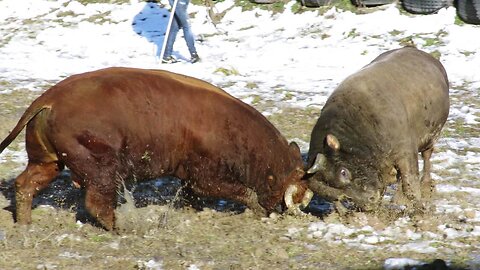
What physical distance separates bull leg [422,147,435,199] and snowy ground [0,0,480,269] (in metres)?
0.13

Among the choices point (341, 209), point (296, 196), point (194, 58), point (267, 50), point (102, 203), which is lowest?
point (267, 50)

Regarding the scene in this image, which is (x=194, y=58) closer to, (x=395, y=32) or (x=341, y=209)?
(x=395, y=32)

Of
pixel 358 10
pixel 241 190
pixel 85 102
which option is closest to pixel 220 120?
pixel 241 190

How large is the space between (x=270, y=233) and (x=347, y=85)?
141 centimetres

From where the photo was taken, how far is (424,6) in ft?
40.6

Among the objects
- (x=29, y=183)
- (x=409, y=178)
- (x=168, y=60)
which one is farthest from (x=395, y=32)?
(x=29, y=183)

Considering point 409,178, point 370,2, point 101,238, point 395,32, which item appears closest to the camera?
point 101,238

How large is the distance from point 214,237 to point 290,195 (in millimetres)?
700

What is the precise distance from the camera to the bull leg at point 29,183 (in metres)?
5.67

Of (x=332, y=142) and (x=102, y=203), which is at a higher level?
(x=332, y=142)

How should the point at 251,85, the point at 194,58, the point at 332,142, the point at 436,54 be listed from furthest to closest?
the point at 194,58, the point at 436,54, the point at 251,85, the point at 332,142

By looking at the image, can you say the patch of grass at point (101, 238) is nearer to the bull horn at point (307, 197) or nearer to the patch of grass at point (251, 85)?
the bull horn at point (307, 197)

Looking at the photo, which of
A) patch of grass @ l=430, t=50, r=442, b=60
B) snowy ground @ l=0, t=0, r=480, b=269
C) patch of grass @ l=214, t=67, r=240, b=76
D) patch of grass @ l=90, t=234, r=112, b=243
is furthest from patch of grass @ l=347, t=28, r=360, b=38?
patch of grass @ l=90, t=234, r=112, b=243

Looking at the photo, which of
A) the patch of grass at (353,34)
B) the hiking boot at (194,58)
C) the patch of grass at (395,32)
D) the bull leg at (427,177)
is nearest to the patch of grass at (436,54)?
the patch of grass at (395,32)
